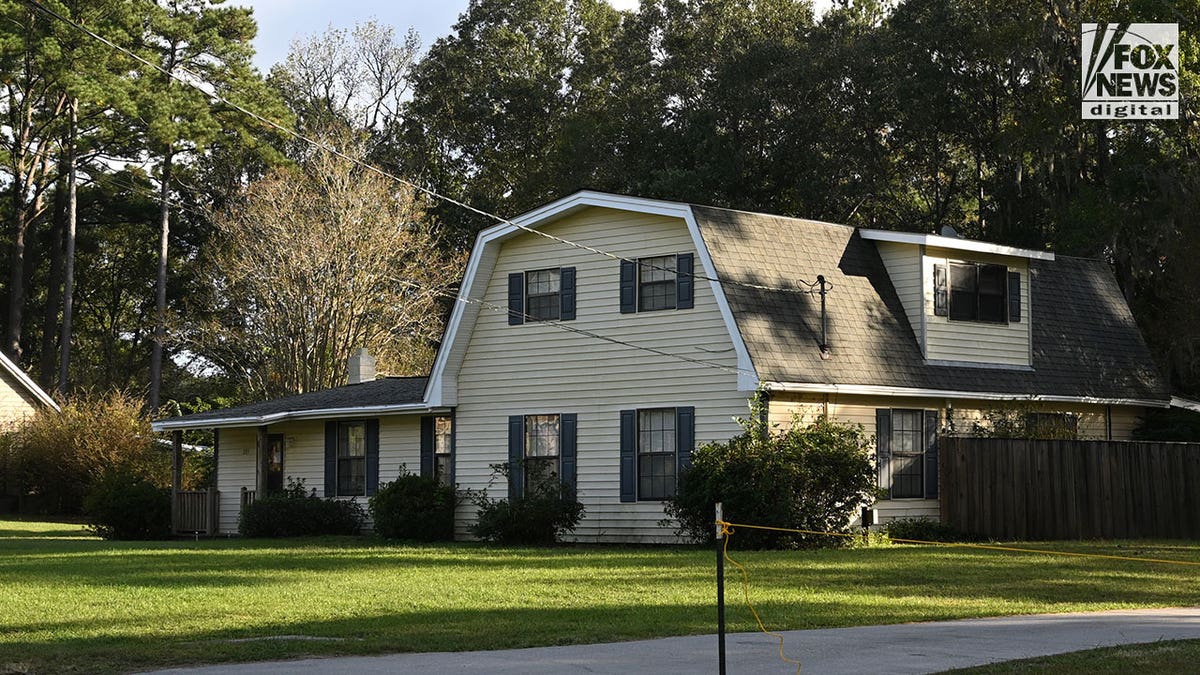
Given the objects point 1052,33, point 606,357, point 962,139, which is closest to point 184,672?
point 606,357

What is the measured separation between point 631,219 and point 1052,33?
16453 millimetres

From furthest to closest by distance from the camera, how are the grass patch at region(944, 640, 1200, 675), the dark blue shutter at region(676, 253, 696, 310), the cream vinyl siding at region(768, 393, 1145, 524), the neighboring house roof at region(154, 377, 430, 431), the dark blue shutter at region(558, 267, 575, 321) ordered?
the neighboring house roof at region(154, 377, 430, 431) < the dark blue shutter at region(558, 267, 575, 321) < the dark blue shutter at region(676, 253, 696, 310) < the cream vinyl siding at region(768, 393, 1145, 524) < the grass patch at region(944, 640, 1200, 675)

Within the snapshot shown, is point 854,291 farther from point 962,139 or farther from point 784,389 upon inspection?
point 962,139

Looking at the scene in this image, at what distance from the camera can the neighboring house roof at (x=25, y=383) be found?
46.7 metres

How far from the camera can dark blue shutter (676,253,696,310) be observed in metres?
25.7

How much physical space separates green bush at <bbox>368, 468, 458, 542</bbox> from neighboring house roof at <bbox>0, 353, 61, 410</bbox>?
76.0ft

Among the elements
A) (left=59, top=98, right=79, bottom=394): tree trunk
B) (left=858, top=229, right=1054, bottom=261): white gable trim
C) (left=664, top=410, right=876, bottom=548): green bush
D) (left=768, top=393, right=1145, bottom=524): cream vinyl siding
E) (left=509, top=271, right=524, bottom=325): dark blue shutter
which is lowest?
(left=664, top=410, right=876, bottom=548): green bush

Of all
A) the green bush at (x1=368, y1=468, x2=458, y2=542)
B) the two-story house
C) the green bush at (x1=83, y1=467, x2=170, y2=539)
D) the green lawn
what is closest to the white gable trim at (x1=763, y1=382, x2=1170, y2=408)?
the two-story house

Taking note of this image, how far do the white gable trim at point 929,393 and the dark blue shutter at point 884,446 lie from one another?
0.57 meters

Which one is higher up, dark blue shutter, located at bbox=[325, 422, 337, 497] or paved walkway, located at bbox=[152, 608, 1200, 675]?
dark blue shutter, located at bbox=[325, 422, 337, 497]

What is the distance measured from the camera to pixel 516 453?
27875mm

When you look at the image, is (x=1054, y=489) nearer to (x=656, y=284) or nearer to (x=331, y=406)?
(x=656, y=284)

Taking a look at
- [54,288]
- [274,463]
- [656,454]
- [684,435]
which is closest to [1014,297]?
[684,435]

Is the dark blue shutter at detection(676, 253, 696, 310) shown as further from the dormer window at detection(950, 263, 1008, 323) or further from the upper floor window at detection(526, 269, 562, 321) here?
the dormer window at detection(950, 263, 1008, 323)
